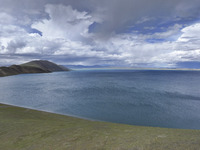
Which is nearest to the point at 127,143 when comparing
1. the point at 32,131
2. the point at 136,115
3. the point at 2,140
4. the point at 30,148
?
the point at 30,148

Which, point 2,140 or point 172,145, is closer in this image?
→ point 172,145

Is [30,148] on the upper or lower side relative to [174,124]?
upper

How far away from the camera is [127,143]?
10867mm

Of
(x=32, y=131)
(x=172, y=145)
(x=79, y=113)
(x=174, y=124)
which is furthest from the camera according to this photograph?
(x=79, y=113)

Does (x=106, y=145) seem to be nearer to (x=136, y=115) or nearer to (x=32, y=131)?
(x=32, y=131)

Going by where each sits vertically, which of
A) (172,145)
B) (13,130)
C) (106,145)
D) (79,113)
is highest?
(172,145)

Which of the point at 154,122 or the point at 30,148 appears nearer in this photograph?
the point at 30,148

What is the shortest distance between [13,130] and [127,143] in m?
14.8

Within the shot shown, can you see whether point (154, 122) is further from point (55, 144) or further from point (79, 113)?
point (55, 144)

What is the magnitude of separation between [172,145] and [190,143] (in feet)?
5.34

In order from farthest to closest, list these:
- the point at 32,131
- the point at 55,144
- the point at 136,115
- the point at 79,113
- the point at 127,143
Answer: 1. the point at 79,113
2. the point at 136,115
3. the point at 32,131
4. the point at 55,144
5. the point at 127,143

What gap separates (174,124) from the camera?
84.7 feet

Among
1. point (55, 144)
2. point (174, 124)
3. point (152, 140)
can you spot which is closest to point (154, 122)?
point (174, 124)

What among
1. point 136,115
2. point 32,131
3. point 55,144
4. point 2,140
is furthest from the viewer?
point 136,115
